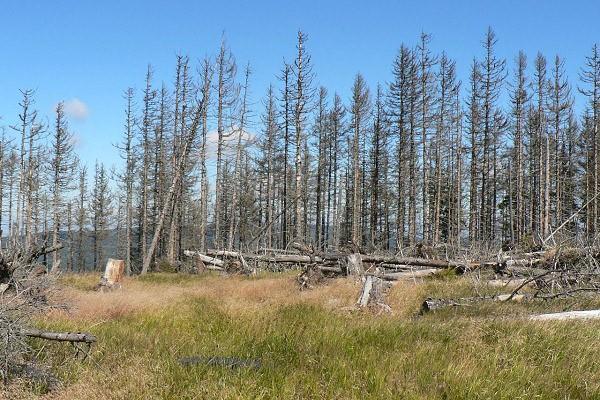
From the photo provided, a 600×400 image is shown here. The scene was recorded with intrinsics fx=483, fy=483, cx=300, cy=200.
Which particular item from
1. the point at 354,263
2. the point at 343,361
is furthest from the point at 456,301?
the point at 343,361

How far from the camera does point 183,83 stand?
3191 cm

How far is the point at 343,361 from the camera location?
5.03 m

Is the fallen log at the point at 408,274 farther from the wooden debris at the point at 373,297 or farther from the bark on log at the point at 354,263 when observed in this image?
the wooden debris at the point at 373,297

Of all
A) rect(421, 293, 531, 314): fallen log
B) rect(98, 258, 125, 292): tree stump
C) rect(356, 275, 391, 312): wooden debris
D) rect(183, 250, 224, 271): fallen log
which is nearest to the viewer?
rect(421, 293, 531, 314): fallen log

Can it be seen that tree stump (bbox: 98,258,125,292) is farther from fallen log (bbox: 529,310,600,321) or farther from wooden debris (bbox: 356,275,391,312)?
fallen log (bbox: 529,310,600,321)

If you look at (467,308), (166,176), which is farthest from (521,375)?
(166,176)

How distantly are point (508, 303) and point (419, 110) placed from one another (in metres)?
23.4

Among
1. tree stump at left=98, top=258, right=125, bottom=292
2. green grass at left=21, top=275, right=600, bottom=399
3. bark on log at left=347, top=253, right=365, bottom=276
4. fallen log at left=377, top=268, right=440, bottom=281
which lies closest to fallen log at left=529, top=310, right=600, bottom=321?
green grass at left=21, top=275, right=600, bottom=399

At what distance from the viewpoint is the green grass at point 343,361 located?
439cm

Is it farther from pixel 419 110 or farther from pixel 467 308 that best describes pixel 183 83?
pixel 467 308

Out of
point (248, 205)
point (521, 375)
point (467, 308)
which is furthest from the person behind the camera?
point (248, 205)

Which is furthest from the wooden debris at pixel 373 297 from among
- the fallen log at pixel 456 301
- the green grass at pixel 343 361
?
the green grass at pixel 343 361

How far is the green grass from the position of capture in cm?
439

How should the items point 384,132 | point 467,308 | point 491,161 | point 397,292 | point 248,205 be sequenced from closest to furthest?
point 467,308 < point 397,292 < point 384,132 < point 491,161 < point 248,205
